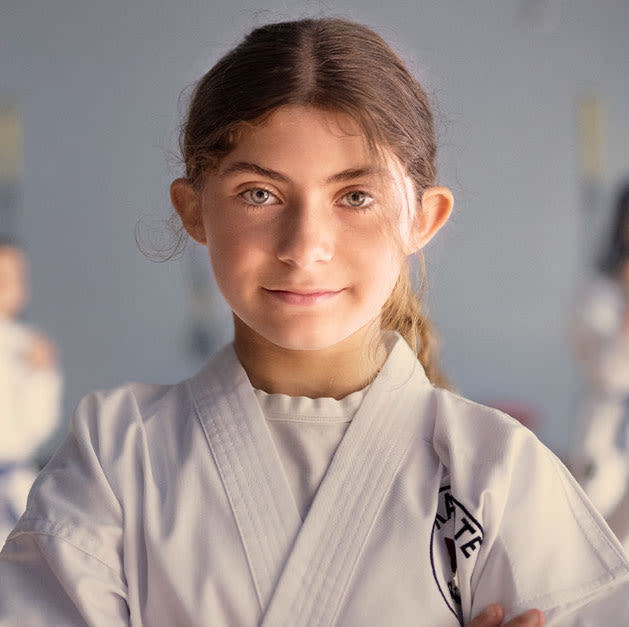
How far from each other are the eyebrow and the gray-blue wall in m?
4.73

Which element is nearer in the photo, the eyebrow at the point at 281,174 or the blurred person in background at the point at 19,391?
the eyebrow at the point at 281,174

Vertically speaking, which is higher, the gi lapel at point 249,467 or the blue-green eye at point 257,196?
the blue-green eye at point 257,196

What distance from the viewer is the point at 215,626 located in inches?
49.7

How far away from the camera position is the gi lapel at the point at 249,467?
Result: 1313mm

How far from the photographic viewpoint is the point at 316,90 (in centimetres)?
129

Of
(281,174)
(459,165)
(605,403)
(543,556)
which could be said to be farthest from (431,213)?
(459,165)

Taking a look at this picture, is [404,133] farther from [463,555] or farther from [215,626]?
[215,626]

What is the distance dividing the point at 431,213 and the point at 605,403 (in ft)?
10.1

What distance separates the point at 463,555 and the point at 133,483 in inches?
19.3

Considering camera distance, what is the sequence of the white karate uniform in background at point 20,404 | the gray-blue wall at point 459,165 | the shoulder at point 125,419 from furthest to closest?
1. the gray-blue wall at point 459,165
2. the white karate uniform in background at point 20,404
3. the shoulder at point 125,419

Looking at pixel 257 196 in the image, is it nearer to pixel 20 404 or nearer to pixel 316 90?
pixel 316 90

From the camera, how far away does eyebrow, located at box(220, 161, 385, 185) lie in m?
1.26

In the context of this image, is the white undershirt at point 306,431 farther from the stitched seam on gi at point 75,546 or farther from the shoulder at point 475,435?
the stitched seam on gi at point 75,546

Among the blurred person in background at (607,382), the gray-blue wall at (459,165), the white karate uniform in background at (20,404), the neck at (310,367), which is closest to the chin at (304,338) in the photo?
the neck at (310,367)
